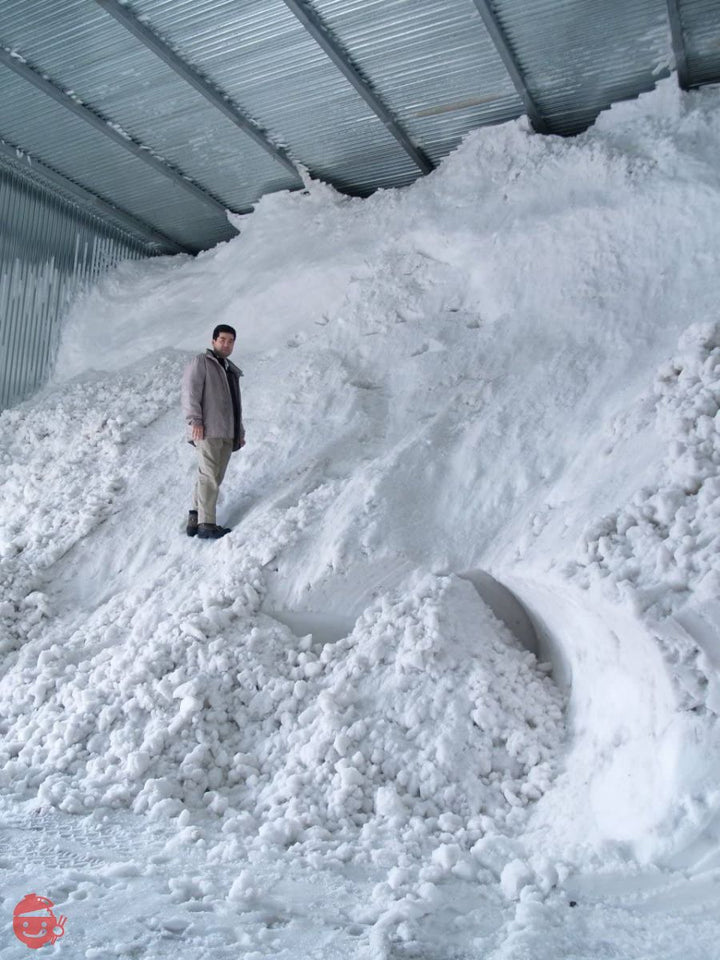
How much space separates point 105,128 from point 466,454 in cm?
521

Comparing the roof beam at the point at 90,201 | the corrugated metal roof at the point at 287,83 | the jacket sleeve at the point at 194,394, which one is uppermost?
the corrugated metal roof at the point at 287,83

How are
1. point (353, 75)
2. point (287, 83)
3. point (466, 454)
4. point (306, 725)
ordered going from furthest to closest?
point (287, 83)
point (353, 75)
point (466, 454)
point (306, 725)

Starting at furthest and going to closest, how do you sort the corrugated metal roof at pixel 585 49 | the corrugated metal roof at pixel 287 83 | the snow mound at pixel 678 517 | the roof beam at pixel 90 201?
the roof beam at pixel 90 201 < the corrugated metal roof at pixel 287 83 < the corrugated metal roof at pixel 585 49 < the snow mound at pixel 678 517

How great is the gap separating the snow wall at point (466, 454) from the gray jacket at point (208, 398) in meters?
0.61

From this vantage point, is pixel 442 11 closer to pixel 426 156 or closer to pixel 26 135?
pixel 426 156

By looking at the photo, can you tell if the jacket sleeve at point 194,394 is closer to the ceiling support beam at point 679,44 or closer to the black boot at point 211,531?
the black boot at point 211,531

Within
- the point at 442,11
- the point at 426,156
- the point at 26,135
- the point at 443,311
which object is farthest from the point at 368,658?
the point at 26,135

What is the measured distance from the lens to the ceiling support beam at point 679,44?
5.84 metres

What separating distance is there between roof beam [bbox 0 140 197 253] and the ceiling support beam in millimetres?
6403

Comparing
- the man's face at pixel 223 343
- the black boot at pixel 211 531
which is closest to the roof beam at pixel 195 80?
the man's face at pixel 223 343

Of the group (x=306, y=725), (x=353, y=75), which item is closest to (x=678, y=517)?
(x=306, y=725)

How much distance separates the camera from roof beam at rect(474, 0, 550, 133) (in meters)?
5.93

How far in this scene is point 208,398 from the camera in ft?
19.3

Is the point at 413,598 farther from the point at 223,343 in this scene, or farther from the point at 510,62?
the point at 510,62
